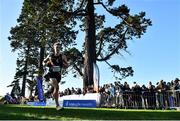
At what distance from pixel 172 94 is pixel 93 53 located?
37.9 feet

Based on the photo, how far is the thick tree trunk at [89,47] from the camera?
3138 cm

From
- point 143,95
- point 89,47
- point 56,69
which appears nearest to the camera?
point 56,69

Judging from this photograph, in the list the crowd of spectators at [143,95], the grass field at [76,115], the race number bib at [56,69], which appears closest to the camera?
the grass field at [76,115]

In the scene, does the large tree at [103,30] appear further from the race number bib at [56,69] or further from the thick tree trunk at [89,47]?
the race number bib at [56,69]

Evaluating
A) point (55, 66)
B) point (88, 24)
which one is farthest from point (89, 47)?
point (55, 66)

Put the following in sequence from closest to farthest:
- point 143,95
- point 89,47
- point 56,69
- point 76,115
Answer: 1. point 76,115
2. point 56,69
3. point 143,95
4. point 89,47

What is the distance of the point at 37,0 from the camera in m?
34.5

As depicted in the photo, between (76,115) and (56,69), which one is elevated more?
(56,69)

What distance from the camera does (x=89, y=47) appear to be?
106 ft

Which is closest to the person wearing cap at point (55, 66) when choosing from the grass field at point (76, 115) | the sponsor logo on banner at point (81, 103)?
the grass field at point (76, 115)

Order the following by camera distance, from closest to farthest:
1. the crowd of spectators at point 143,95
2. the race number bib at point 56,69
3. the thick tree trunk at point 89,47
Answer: the race number bib at point 56,69, the crowd of spectators at point 143,95, the thick tree trunk at point 89,47

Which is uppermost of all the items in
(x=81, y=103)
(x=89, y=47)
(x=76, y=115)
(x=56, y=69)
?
(x=89, y=47)

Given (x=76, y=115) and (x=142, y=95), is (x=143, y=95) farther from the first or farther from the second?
(x=76, y=115)

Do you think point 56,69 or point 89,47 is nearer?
point 56,69
